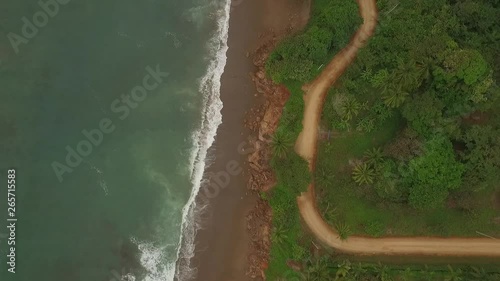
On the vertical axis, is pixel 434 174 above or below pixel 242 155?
below

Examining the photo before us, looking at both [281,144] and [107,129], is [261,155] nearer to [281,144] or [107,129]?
[281,144]

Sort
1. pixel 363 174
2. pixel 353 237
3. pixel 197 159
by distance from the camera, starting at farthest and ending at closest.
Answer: pixel 197 159
pixel 353 237
pixel 363 174

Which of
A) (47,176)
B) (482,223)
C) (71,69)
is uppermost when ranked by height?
(71,69)

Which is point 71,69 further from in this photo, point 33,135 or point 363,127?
point 363,127

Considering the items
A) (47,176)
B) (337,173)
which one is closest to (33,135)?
(47,176)

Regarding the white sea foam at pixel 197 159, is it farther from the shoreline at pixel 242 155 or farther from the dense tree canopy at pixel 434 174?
the dense tree canopy at pixel 434 174
